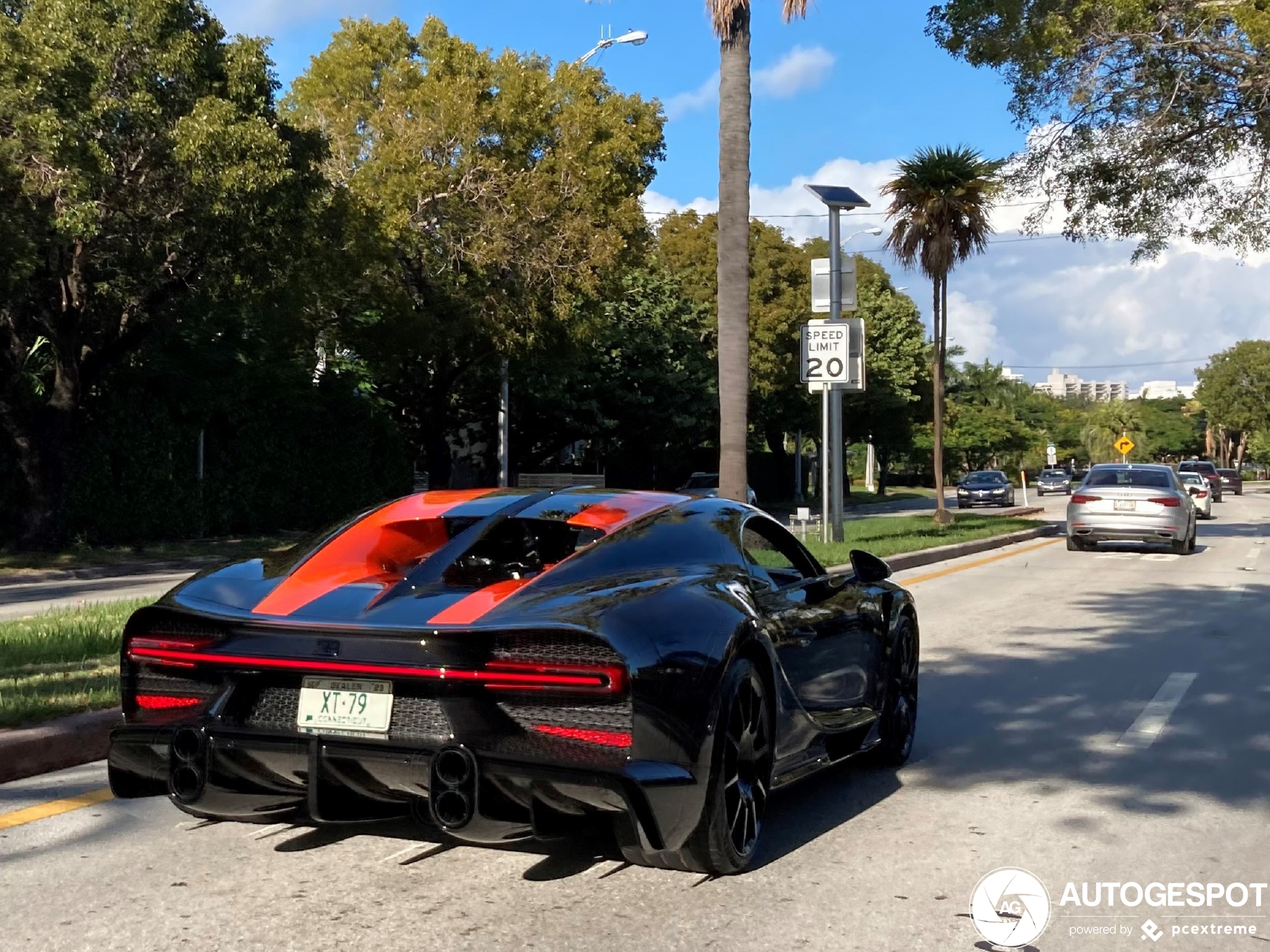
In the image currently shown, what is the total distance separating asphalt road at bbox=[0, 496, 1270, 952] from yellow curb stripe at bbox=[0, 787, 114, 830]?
44mm

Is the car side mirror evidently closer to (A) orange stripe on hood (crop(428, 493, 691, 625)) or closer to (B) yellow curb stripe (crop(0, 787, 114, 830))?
(A) orange stripe on hood (crop(428, 493, 691, 625))

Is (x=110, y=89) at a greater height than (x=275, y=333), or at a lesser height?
greater

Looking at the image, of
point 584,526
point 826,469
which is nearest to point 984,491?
point 826,469

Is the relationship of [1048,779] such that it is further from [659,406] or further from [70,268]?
[659,406]

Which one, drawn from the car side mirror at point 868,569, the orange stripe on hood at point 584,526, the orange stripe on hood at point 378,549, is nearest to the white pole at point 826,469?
the car side mirror at point 868,569

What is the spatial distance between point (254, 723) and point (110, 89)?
16383mm

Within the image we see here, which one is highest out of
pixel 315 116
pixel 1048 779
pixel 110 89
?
pixel 315 116

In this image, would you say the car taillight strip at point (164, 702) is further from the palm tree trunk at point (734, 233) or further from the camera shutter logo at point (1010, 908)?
the palm tree trunk at point (734, 233)

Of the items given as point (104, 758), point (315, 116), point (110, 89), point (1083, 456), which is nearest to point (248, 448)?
point (315, 116)

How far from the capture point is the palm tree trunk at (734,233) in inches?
Result: 704

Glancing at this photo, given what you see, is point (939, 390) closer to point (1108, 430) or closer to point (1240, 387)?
point (1240, 387)

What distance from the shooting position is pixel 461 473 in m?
42.8

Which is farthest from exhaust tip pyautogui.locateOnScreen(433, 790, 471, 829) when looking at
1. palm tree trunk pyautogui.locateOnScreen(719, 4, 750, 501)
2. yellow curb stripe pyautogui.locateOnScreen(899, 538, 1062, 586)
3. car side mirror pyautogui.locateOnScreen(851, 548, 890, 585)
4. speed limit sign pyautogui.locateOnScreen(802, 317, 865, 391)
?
speed limit sign pyautogui.locateOnScreen(802, 317, 865, 391)

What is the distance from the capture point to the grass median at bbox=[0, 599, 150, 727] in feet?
22.6
